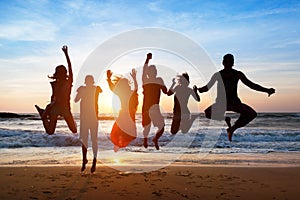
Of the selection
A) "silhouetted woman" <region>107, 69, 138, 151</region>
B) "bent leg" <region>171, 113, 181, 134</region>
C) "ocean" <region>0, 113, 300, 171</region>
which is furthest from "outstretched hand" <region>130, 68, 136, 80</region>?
"ocean" <region>0, 113, 300, 171</region>

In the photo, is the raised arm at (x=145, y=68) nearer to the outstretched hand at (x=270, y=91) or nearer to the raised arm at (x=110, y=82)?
the raised arm at (x=110, y=82)

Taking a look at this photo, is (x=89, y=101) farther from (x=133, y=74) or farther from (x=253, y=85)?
(x=253, y=85)

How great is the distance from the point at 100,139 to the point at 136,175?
20.1 m

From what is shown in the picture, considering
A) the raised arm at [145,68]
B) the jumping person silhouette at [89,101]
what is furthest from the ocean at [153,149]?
the raised arm at [145,68]

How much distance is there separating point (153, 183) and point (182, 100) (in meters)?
4.00

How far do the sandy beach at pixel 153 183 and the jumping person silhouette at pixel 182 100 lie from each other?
7.53ft

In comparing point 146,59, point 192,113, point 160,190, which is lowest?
A: point 160,190

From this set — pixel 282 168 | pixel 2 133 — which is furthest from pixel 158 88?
pixel 2 133

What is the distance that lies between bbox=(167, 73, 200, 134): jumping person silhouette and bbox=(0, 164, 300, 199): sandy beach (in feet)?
7.53

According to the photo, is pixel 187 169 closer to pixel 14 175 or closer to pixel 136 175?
pixel 136 175

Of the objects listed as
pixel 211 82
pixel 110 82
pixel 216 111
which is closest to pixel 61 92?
pixel 110 82

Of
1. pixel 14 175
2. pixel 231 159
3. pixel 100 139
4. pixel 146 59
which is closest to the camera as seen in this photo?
pixel 146 59

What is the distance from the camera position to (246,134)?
125 feet

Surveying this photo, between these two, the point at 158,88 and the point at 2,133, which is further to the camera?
the point at 2,133
